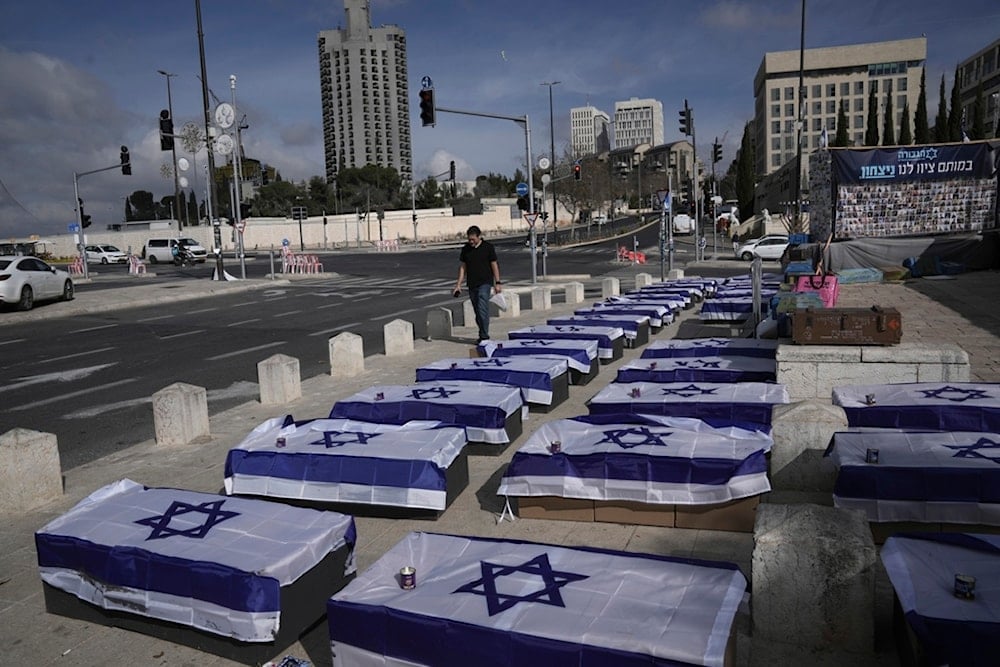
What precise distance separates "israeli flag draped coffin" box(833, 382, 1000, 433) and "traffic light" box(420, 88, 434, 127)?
20358 mm

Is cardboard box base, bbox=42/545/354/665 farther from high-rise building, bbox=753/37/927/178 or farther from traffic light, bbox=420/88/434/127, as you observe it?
high-rise building, bbox=753/37/927/178

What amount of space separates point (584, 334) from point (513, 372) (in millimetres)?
3307

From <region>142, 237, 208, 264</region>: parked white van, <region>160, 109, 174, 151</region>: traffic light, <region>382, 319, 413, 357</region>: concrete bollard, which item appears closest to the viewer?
<region>382, 319, 413, 357</region>: concrete bollard

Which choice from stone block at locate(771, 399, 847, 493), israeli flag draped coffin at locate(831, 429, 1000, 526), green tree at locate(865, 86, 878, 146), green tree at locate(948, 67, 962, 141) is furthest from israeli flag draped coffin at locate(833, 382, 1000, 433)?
green tree at locate(865, 86, 878, 146)

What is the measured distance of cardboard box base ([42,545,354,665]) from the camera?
429 cm

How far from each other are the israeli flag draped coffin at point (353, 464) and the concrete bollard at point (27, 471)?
187 cm

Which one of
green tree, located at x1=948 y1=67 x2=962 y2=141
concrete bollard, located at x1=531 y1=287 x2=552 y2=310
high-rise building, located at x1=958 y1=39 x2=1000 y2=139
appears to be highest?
high-rise building, located at x1=958 y1=39 x2=1000 y2=139

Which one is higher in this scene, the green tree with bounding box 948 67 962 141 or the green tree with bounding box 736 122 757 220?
the green tree with bounding box 948 67 962 141

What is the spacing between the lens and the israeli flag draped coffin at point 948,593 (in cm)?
316

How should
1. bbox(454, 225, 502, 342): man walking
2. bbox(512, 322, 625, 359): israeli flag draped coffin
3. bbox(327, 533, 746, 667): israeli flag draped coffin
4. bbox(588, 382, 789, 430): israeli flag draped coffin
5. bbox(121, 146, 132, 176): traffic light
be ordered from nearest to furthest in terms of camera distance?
1. bbox(327, 533, 746, 667): israeli flag draped coffin
2. bbox(588, 382, 789, 430): israeli flag draped coffin
3. bbox(512, 322, 625, 359): israeli flag draped coffin
4. bbox(454, 225, 502, 342): man walking
5. bbox(121, 146, 132, 176): traffic light

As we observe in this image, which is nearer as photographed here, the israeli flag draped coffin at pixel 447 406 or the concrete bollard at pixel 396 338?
the israeli flag draped coffin at pixel 447 406

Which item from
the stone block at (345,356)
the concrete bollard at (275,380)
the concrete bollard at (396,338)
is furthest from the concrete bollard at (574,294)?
the concrete bollard at (275,380)

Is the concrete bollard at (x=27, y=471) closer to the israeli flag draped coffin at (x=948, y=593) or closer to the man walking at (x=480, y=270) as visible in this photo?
the israeli flag draped coffin at (x=948, y=593)

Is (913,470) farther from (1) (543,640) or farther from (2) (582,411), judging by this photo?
(2) (582,411)
